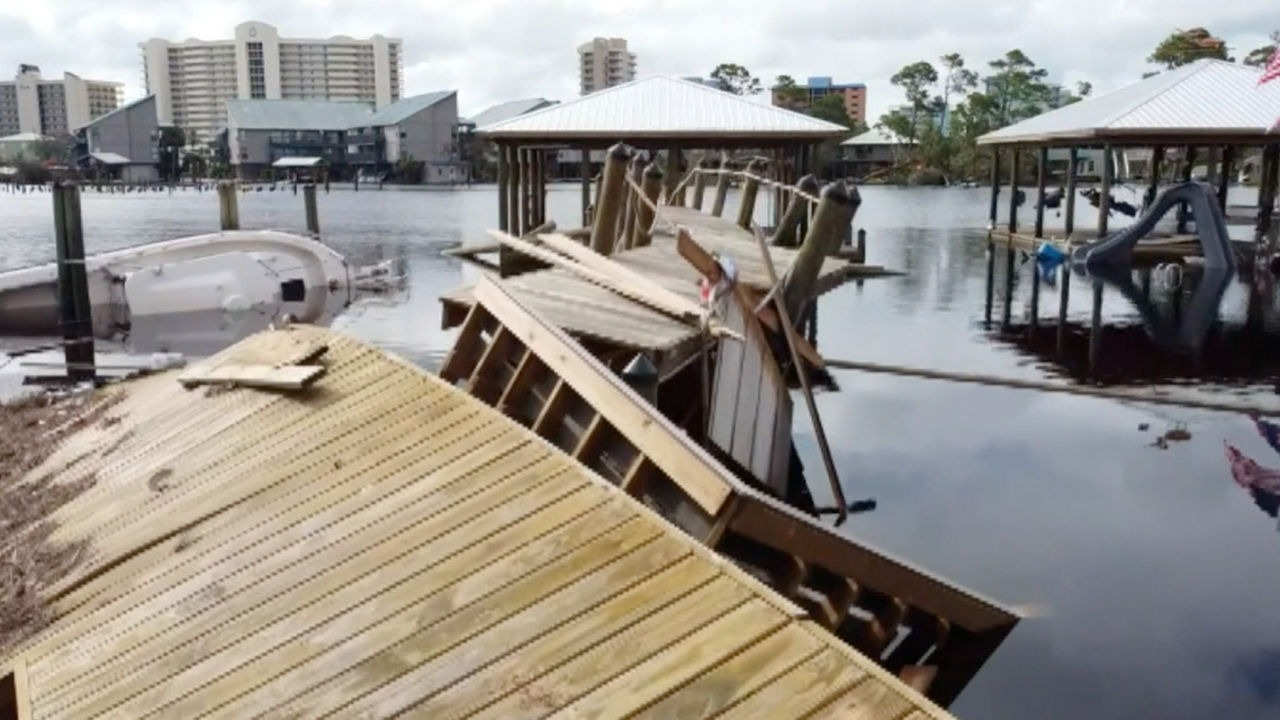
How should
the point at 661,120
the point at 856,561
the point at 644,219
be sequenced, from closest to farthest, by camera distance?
the point at 856,561 < the point at 644,219 < the point at 661,120

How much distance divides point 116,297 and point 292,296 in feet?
11.6

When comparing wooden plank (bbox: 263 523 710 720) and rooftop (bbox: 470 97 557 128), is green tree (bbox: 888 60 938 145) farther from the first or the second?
wooden plank (bbox: 263 523 710 720)

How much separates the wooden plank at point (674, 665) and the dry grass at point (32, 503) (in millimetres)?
3315

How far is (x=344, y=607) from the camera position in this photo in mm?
4918

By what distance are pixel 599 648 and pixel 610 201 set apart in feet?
30.6

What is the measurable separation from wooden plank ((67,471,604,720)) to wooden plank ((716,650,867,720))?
1513 millimetres

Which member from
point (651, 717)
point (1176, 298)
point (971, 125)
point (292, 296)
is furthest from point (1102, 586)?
point (971, 125)

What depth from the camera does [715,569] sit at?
462 centimetres


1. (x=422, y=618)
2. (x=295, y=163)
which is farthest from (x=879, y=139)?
(x=422, y=618)

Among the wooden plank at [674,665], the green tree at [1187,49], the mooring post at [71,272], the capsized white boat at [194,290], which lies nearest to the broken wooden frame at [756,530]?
the wooden plank at [674,665]

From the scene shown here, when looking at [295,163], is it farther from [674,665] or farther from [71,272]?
[674,665]

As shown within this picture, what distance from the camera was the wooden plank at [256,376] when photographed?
7859mm

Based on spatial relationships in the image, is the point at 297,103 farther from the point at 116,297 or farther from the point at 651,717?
the point at 651,717

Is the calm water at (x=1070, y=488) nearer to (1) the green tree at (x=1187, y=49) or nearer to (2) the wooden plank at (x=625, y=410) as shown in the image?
(2) the wooden plank at (x=625, y=410)
